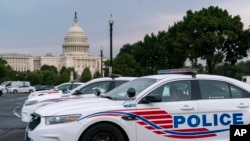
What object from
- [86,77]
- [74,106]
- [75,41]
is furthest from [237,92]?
[75,41]

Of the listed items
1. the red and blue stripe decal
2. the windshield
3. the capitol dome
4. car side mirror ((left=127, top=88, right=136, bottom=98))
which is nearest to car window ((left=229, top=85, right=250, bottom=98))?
the red and blue stripe decal

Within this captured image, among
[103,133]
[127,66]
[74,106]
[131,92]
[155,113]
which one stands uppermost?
[127,66]

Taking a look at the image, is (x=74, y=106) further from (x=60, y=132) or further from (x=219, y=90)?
(x=219, y=90)

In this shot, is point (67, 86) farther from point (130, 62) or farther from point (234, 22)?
point (130, 62)

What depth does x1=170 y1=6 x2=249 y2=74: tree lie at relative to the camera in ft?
159

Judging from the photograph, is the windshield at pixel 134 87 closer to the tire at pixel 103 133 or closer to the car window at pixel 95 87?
the tire at pixel 103 133

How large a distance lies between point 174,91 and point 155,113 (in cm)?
69

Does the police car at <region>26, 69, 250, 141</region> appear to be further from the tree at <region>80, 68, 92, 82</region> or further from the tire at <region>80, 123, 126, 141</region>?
the tree at <region>80, 68, 92, 82</region>

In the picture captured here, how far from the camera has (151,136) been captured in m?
8.71

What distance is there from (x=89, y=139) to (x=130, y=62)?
2625 inches

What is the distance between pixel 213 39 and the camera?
1880 inches

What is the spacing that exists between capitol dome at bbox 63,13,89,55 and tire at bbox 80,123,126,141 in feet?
547

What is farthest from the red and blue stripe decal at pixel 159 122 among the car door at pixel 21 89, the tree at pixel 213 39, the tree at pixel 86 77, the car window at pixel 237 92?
the tree at pixel 86 77

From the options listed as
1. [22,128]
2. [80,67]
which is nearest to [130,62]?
[22,128]
